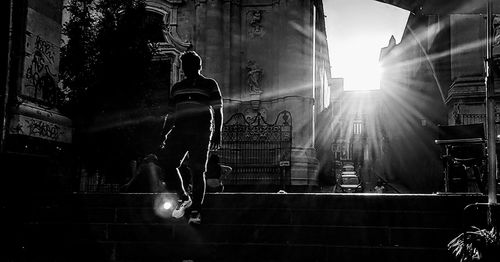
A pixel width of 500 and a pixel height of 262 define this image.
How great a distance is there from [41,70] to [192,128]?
119 inches

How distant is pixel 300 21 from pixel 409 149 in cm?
1425

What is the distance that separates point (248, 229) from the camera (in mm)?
6184

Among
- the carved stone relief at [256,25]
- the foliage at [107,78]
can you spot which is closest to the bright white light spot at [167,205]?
the foliage at [107,78]

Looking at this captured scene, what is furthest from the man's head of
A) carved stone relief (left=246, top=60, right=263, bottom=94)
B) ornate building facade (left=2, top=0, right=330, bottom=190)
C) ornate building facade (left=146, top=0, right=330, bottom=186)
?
carved stone relief (left=246, top=60, right=263, bottom=94)

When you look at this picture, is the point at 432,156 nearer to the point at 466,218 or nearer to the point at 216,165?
the point at 216,165

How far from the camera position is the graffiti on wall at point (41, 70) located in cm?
723

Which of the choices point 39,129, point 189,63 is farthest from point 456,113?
point 39,129

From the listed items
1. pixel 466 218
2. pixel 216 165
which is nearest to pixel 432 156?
pixel 216 165

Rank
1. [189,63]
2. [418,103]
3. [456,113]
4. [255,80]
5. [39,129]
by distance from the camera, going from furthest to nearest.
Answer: [418,103] < [255,80] < [456,113] < [39,129] < [189,63]

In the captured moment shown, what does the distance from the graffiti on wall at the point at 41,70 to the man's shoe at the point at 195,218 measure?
10.6 ft

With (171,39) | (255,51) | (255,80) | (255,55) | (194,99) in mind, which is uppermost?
(171,39)

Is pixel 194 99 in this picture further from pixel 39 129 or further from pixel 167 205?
pixel 39 129

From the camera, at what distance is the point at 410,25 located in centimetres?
3775

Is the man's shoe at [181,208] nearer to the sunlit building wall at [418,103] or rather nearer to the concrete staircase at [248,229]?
the concrete staircase at [248,229]
